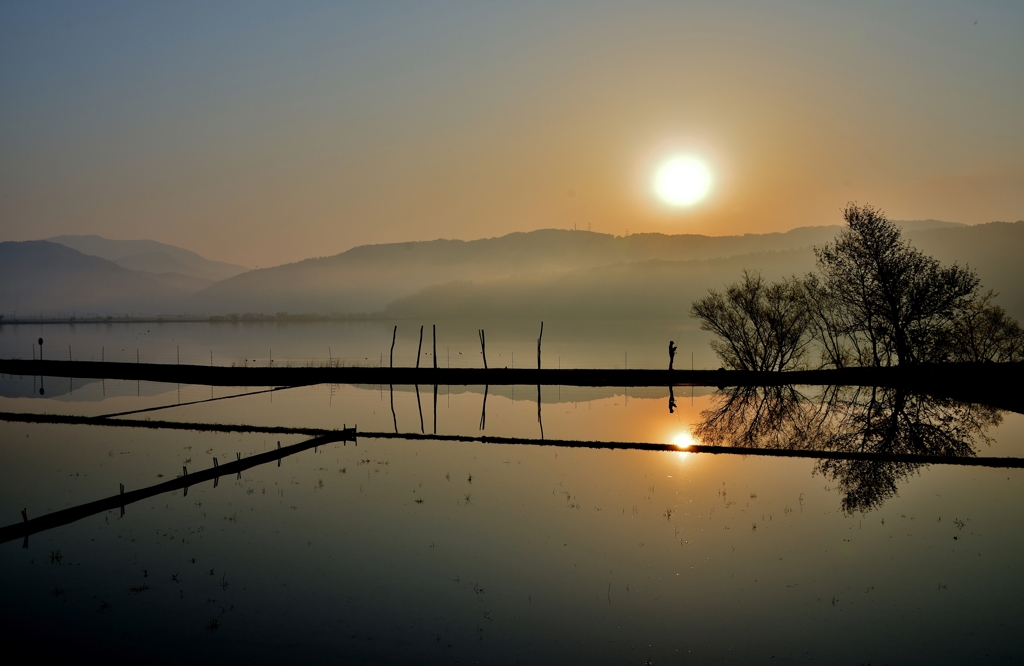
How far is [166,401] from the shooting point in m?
43.2

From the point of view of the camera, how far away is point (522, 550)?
15656 mm

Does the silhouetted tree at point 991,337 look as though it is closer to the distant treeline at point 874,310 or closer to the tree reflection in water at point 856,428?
the distant treeline at point 874,310

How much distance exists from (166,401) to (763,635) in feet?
132

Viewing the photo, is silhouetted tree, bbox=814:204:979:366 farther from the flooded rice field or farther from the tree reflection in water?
the flooded rice field

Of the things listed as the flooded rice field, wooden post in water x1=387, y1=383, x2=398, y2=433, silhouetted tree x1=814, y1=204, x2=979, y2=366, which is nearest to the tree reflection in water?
the flooded rice field

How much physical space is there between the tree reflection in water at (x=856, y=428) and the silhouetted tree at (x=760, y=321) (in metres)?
11.8

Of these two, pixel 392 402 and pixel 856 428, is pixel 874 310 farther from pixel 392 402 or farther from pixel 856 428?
pixel 392 402

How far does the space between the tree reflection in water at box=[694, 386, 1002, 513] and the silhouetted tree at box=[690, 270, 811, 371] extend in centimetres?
1180

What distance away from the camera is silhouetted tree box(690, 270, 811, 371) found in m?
56.0

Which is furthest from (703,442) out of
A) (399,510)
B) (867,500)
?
(399,510)

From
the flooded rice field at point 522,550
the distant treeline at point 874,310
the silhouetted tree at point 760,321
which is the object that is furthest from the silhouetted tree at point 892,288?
the flooded rice field at point 522,550

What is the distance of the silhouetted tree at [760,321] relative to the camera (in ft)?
184

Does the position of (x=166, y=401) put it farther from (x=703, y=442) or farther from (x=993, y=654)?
(x=993, y=654)

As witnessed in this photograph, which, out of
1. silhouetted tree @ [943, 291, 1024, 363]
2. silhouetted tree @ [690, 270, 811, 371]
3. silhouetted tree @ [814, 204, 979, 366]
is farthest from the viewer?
silhouetted tree @ [690, 270, 811, 371]
